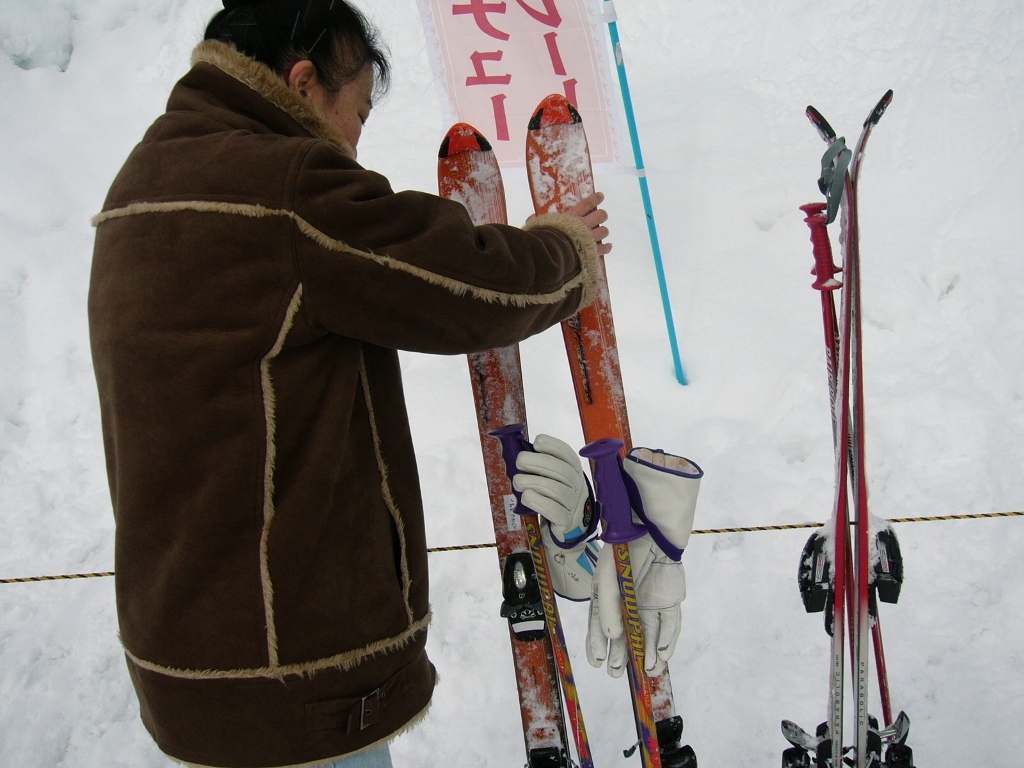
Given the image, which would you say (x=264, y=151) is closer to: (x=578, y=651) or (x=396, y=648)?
Result: (x=396, y=648)

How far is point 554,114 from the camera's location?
1.84 m

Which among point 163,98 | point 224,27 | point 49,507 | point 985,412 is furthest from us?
point 163,98

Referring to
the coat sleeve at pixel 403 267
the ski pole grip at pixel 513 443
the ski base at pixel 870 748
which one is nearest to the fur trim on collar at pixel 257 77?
the coat sleeve at pixel 403 267

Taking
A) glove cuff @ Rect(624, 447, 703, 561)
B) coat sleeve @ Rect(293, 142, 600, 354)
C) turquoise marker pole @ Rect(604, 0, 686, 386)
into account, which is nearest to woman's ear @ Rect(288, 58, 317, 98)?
coat sleeve @ Rect(293, 142, 600, 354)

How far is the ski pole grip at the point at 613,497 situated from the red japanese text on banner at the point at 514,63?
1868 mm

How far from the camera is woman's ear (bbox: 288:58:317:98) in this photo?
3.61ft

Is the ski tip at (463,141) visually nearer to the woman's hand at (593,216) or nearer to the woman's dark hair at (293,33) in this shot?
the woman's hand at (593,216)

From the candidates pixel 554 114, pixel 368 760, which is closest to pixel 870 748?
pixel 368 760

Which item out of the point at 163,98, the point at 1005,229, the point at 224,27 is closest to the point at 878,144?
the point at 1005,229

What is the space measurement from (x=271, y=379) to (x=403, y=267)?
224 mm

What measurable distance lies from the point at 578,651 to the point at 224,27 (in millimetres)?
2153

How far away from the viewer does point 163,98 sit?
5191 millimetres

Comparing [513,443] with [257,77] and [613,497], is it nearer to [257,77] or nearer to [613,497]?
[613,497]

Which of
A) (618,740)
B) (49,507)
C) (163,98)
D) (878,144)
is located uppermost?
(163,98)
